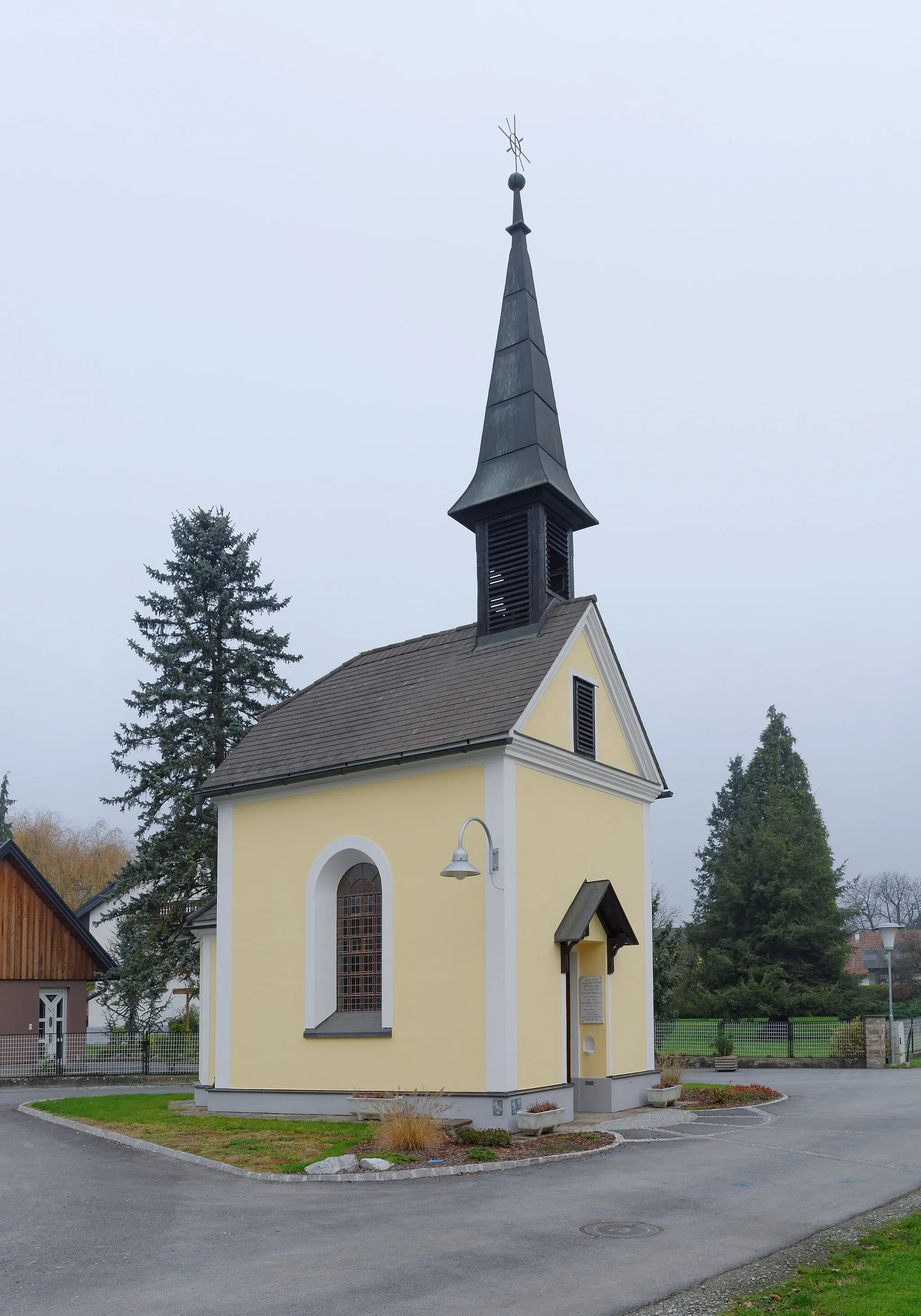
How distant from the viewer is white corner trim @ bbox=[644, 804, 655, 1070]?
20703 millimetres

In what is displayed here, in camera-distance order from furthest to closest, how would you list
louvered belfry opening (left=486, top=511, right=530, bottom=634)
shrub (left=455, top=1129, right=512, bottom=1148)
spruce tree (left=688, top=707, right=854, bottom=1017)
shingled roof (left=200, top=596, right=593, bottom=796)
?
spruce tree (left=688, top=707, right=854, bottom=1017), louvered belfry opening (left=486, top=511, right=530, bottom=634), shingled roof (left=200, top=596, right=593, bottom=796), shrub (left=455, top=1129, right=512, bottom=1148)

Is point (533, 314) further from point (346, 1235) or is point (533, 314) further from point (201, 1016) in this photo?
point (346, 1235)

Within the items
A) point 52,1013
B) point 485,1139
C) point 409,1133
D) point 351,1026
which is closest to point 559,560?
point 351,1026

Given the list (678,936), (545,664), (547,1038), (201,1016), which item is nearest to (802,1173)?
(547,1038)

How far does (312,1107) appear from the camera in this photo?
18.2m

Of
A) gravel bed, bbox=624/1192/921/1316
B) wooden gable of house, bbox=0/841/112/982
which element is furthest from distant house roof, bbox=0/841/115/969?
gravel bed, bbox=624/1192/921/1316

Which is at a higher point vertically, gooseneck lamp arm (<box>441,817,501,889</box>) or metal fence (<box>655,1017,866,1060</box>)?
gooseneck lamp arm (<box>441,817,501,889</box>)

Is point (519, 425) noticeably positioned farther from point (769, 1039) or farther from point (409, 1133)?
point (769, 1039)

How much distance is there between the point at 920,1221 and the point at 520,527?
13531mm

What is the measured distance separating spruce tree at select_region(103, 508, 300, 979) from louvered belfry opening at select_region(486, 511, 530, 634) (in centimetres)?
1553

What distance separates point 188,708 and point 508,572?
17.1 m

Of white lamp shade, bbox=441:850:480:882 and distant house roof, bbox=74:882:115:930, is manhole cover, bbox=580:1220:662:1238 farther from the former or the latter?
distant house roof, bbox=74:882:115:930

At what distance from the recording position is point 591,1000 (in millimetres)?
19156

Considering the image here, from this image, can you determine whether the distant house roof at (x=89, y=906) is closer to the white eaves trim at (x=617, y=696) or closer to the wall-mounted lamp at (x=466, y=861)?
the white eaves trim at (x=617, y=696)
